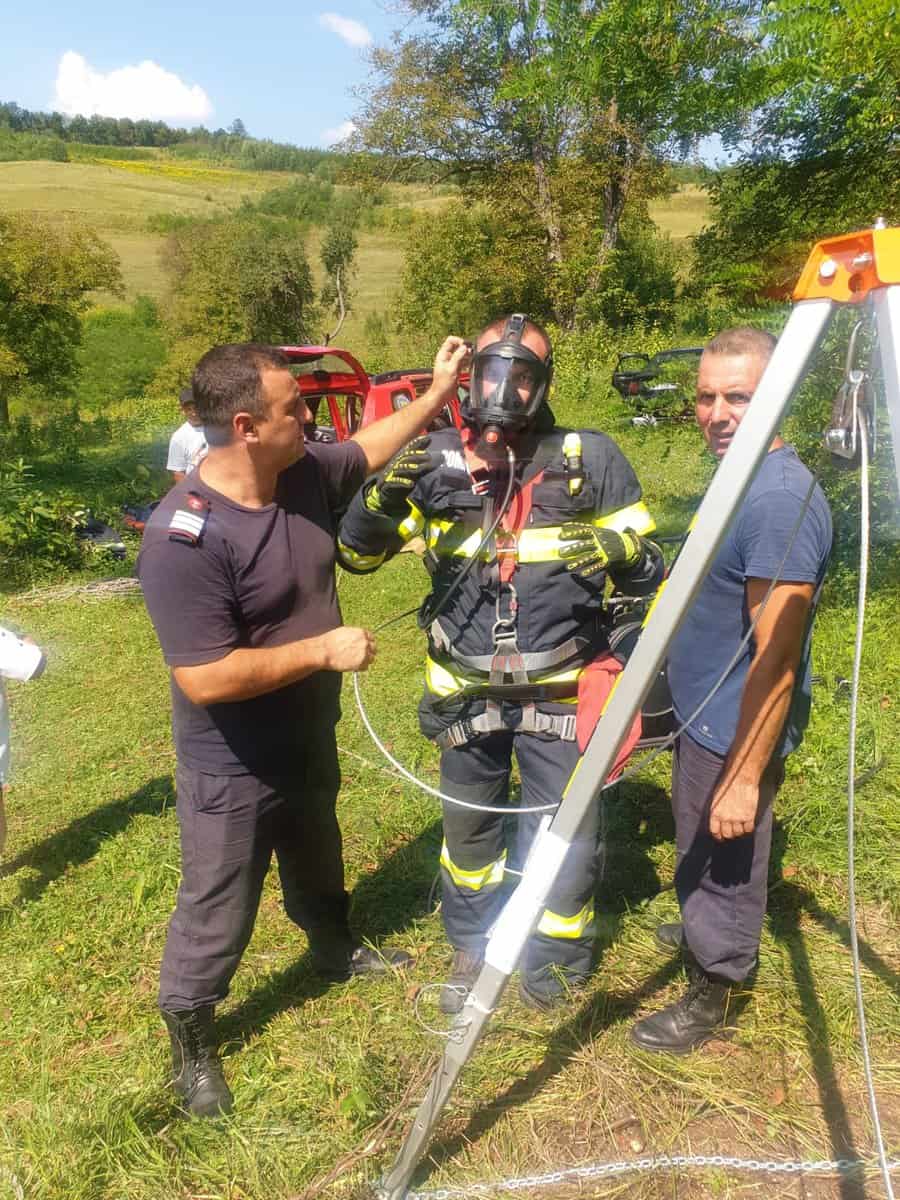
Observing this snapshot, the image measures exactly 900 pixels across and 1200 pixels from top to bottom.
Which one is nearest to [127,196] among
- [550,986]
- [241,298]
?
[241,298]

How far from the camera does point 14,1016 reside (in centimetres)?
313

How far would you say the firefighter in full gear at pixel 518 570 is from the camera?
2.55 meters

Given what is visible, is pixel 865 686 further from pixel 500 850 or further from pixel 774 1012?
pixel 500 850

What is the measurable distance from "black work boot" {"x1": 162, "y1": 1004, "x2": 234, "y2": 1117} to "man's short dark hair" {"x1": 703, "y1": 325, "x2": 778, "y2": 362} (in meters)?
2.64

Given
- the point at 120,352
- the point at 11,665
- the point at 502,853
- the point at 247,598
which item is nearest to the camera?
the point at 247,598

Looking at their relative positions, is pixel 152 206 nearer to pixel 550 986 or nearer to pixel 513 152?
pixel 513 152

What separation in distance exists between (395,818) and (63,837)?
1.80 metres

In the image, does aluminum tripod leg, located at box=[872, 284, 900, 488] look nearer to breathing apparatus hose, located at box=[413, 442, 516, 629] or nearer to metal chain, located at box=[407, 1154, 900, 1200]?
breathing apparatus hose, located at box=[413, 442, 516, 629]

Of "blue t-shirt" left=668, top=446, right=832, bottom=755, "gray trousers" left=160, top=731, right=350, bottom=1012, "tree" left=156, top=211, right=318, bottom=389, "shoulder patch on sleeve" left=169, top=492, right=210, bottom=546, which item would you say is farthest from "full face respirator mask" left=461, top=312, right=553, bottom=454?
"tree" left=156, top=211, right=318, bottom=389

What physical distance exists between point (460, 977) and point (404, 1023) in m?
0.28

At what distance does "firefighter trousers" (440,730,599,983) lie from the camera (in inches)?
110

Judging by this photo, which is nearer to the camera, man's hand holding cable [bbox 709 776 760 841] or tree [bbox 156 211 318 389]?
man's hand holding cable [bbox 709 776 760 841]

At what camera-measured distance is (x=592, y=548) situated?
2453 millimetres

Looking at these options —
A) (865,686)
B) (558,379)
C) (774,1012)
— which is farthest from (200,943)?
(558,379)
